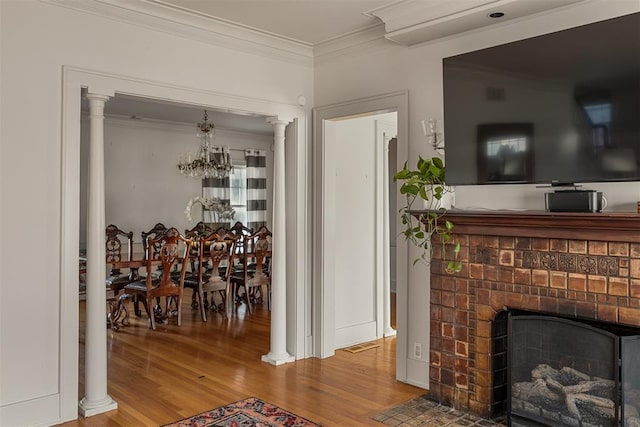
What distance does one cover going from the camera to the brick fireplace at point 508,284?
2703 millimetres

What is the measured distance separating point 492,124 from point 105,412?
313cm

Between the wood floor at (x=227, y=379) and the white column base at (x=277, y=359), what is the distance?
0.21ft

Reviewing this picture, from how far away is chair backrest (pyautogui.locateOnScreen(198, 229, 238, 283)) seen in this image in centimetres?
597

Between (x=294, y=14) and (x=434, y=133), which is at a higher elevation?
(x=294, y=14)

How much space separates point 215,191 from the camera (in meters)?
9.01

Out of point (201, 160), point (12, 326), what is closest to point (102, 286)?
point (12, 326)

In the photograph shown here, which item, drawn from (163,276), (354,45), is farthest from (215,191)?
(354,45)

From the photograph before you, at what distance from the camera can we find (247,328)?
18.8 feet

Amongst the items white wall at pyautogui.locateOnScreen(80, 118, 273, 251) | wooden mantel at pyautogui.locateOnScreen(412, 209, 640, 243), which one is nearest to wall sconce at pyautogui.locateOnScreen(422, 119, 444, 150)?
wooden mantel at pyautogui.locateOnScreen(412, 209, 640, 243)

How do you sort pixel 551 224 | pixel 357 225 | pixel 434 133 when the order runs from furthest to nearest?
pixel 357 225 < pixel 434 133 < pixel 551 224

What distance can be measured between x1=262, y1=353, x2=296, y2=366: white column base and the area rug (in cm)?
93

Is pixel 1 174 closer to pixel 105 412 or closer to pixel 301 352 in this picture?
pixel 105 412

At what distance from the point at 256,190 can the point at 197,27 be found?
574cm

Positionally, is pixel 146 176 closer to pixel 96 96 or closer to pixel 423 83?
pixel 96 96
